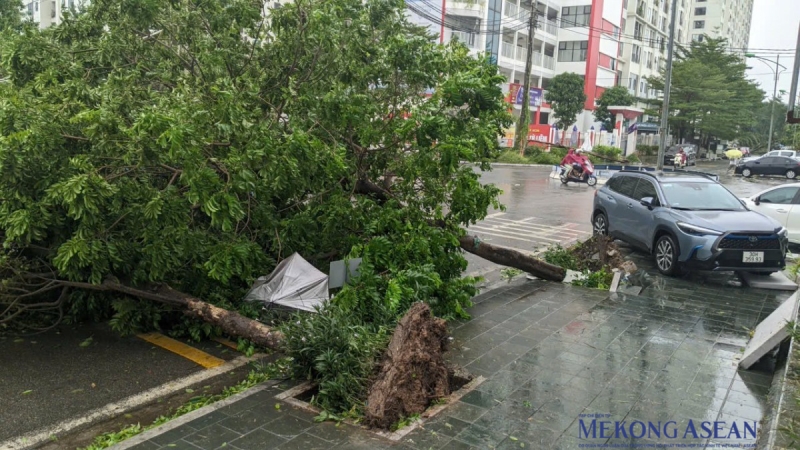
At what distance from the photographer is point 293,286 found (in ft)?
21.6

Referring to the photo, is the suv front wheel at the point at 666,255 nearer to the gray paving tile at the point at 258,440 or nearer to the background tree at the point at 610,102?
the gray paving tile at the point at 258,440

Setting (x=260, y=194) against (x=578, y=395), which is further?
(x=260, y=194)

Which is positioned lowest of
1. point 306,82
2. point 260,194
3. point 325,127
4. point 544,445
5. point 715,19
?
point 544,445

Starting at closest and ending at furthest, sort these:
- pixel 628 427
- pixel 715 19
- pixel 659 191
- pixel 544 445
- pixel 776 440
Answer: pixel 776 440
pixel 544 445
pixel 628 427
pixel 659 191
pixel 715 19

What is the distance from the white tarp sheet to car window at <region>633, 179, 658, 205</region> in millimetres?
6275

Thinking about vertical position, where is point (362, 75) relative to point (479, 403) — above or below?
above

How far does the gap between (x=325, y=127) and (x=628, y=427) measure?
422 centimetres

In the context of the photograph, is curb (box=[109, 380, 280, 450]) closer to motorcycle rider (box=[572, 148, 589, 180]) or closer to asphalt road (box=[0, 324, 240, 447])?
asphalt road (box=[0, 324, 240, 447])

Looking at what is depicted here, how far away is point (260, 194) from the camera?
644 cm

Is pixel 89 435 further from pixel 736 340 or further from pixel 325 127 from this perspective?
pixel 736 340

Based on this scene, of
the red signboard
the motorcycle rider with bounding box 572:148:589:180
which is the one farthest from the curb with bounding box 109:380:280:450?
the red signboard

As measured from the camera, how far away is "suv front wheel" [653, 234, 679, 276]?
31.3 feet

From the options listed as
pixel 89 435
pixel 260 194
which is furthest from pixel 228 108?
pixel 89 435

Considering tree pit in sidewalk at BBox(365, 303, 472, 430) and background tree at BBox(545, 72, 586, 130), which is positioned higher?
background tree at BBox(545, 72, 586, 130)
